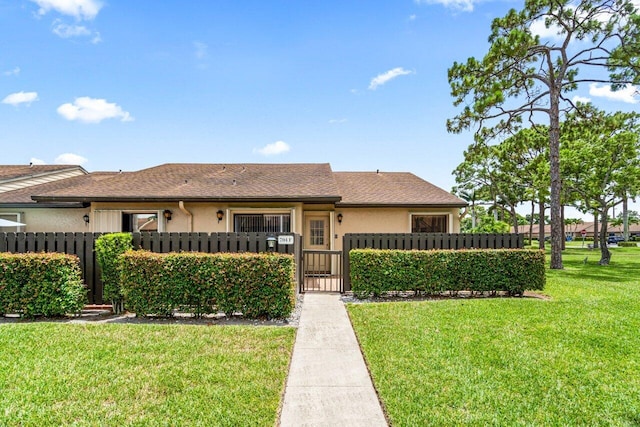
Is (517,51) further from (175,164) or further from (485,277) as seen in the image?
(175,164)

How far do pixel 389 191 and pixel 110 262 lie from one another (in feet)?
33.5

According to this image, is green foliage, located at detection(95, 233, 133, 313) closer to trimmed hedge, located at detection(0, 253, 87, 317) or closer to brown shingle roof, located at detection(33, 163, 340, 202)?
trimmed hedge, located at detection(0, 253, 87, 317)

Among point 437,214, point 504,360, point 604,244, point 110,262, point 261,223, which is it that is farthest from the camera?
point 604,244

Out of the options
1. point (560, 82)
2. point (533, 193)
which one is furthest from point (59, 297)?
point (533, 193)

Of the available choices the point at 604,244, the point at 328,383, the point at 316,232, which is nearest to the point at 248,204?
the point at 316,232

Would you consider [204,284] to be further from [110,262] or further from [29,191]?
[29,191]

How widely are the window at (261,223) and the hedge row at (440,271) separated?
3.89m

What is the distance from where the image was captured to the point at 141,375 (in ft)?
12.1

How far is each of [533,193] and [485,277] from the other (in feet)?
85.1

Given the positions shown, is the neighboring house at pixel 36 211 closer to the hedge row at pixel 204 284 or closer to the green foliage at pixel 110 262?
the green foliage at pixel 110 262

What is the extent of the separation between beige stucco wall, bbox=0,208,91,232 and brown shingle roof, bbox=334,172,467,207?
9.69 m

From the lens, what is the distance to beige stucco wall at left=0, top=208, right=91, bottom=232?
38.5ft

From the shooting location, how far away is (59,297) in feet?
19.6

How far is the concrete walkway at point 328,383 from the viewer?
299 centimetres
